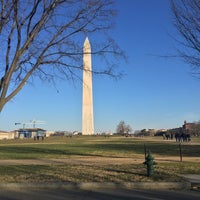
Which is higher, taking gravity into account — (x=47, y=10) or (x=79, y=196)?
(x=47, y=10)

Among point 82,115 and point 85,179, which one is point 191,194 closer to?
point 85,179

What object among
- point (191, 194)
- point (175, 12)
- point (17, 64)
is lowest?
point (191, 194)

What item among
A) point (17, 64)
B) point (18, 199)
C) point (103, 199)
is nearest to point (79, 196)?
point (103, 199)

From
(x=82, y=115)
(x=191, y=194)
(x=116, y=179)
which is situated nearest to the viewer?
(x=191, y=194)

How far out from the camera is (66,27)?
1343 centimetres

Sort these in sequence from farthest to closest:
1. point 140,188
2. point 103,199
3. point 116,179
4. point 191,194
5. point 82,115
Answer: point 82,115 → point 116,179 → point 140,188 → point 191,194 → point 103,199

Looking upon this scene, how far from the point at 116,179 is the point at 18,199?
383 cm

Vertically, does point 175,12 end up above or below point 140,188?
above

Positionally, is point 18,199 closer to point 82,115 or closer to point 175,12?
point 175,12

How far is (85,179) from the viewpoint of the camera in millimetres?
12773

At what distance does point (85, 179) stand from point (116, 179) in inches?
38.2

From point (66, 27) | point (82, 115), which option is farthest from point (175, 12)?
point (82, 115)

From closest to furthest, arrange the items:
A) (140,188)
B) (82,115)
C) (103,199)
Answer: (103,199) < (140,188) < (82,115)

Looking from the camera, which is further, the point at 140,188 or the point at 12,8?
the point at 12,8
